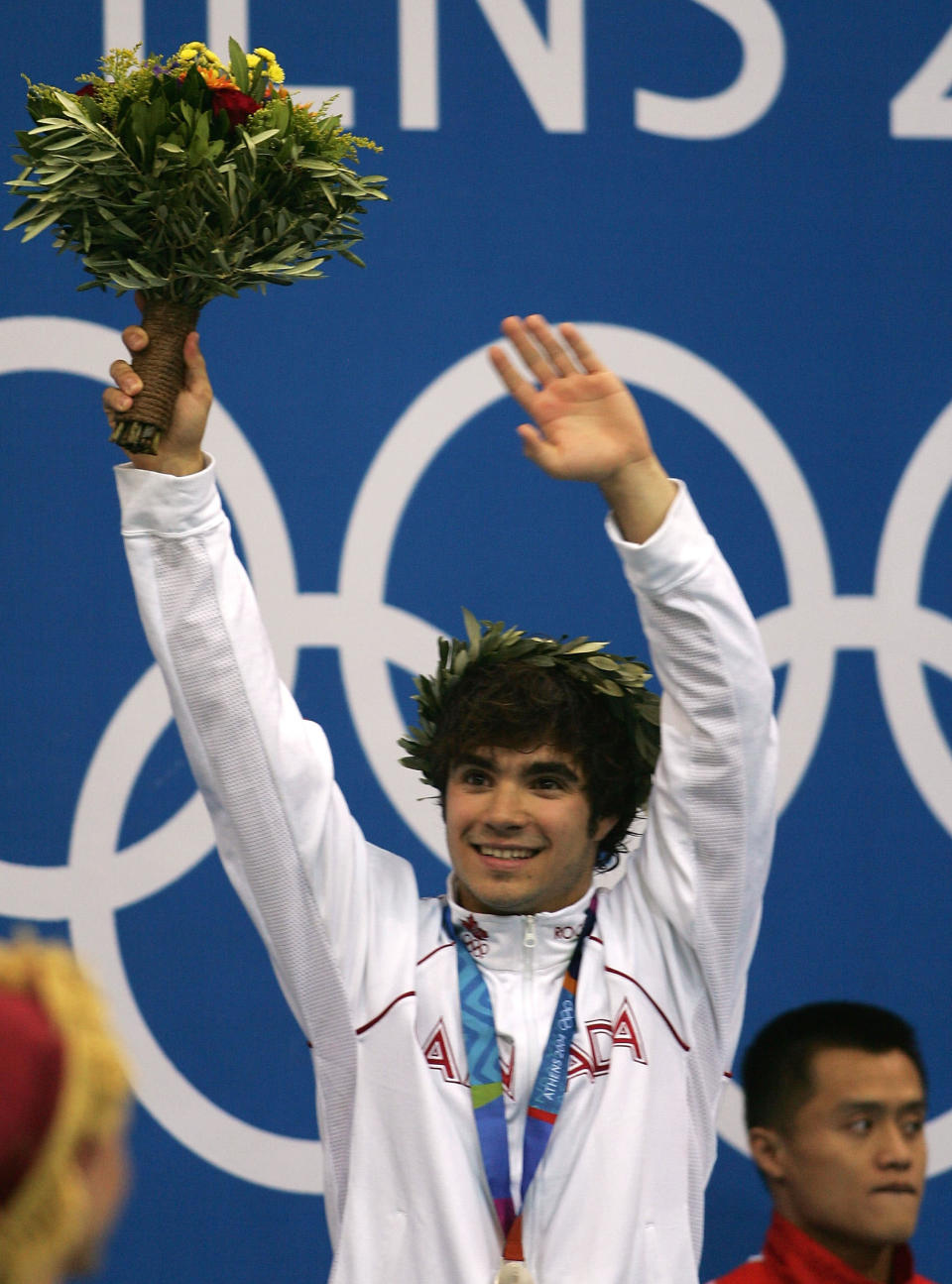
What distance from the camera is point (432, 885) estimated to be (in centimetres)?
335

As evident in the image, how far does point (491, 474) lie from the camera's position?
340 centimetres

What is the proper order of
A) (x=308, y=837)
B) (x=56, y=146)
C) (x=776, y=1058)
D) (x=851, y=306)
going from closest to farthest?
(x=56, y=146), (x=308, y=837), (x=776, y=1058), (x=851, y=306)

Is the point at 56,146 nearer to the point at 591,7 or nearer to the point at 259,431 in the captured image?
the point at 259,431

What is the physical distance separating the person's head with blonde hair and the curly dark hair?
4.34 feet

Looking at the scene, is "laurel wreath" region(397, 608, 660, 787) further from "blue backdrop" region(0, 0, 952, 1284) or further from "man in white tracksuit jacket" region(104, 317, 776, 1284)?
"blue backdrop" region(0, 0, 952, 1284)

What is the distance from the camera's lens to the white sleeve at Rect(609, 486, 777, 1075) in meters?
2.27

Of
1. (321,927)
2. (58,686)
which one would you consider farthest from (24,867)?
(321,927)

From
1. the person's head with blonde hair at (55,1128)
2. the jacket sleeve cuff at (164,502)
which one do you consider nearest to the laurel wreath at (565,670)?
the jacket sleeve cuff at (164,502)

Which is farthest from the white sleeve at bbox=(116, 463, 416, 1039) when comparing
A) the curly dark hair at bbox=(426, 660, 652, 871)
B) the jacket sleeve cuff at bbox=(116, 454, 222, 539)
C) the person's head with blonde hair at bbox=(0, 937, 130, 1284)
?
the person's head with blonde hair at bbox=(0, 937, 130, 1284)

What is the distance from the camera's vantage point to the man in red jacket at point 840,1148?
245 centimetres

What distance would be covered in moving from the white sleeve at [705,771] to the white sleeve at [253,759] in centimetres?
40

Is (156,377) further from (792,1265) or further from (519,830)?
(792,1265)

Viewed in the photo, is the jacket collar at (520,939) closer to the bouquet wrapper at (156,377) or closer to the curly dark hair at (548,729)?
the curly dark hair at (548,729)

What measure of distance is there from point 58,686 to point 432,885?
811mm
